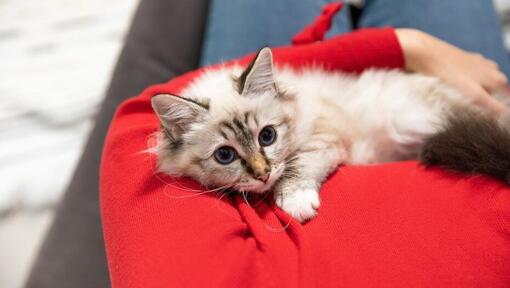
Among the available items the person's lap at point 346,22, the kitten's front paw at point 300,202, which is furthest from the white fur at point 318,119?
the person's lap at point 346,22

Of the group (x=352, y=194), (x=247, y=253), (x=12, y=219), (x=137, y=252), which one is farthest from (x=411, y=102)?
(x=12, y=219)

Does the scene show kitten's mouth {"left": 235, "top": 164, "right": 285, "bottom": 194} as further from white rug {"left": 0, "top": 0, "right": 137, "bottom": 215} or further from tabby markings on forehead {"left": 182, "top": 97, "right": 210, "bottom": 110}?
white rug {"left": 0, "top": 0, "right": 137, "bottom": 215}

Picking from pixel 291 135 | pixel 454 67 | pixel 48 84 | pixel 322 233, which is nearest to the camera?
pixel 322 233

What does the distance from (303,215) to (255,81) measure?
35 cm

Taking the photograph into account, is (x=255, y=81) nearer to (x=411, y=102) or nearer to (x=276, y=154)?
(x=276, y=154)

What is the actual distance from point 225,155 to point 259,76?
0.70ft

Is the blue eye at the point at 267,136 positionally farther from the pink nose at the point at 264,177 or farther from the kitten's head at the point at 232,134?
the pink nose at the point at 264,177

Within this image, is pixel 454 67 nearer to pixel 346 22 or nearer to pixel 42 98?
pixel 346 22

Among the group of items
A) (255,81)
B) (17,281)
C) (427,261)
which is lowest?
(17,281)

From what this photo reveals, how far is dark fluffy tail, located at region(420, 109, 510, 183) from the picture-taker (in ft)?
2.67

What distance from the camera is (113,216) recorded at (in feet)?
2.69

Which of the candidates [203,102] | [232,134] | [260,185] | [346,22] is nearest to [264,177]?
[260,185]

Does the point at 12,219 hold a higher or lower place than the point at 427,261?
lower

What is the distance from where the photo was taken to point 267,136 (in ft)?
3.10
